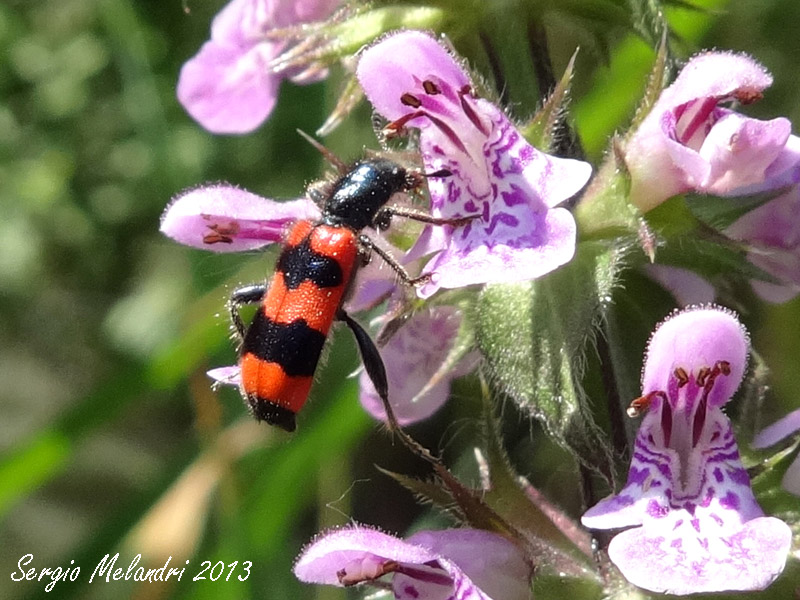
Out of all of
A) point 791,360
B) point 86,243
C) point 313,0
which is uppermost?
point 313,0

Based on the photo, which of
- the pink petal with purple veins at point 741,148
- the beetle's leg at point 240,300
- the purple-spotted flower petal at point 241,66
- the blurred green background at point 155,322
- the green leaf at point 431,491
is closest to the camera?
the pink petal with purple veins at point 741,148

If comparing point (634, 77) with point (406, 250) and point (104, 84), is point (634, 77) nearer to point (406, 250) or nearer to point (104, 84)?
point (406, 250)

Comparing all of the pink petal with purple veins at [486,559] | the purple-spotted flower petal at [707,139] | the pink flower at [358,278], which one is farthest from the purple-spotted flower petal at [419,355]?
the purple-spotted flower petal at [707,139]

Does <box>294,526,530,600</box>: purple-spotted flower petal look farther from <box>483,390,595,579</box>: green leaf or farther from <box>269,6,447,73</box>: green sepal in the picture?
<box>269,6,447,73</box>: green sepal

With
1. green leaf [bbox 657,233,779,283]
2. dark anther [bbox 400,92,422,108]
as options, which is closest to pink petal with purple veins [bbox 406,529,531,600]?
green leaf [bbox 657,233,779,283]

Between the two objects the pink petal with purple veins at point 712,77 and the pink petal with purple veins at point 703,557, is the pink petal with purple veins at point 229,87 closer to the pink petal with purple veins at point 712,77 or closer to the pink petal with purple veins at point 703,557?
the pink petal with purple veins at point 712,77

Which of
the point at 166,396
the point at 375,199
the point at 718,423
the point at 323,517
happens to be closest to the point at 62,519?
the point at 166,396

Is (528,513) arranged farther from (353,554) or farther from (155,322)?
(155,322)
